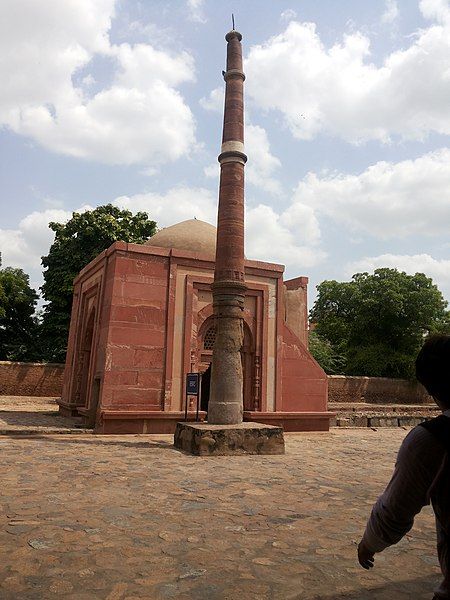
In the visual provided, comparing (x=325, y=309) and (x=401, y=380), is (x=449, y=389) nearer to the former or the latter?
(x=401, y=380)

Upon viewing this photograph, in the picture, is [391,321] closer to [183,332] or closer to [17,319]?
[183,332]

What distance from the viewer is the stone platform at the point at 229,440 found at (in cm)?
821

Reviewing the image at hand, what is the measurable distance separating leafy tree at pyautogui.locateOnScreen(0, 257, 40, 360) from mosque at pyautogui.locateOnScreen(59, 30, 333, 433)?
34.6 ft

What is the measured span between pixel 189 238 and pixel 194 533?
39.1ft

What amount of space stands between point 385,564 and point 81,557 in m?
2.05

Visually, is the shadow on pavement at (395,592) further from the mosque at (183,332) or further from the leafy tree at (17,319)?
the leafy tree at (17,319)

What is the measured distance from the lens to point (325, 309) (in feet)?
117

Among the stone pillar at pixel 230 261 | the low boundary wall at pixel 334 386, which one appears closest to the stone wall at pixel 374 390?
the low boundary wall at pixel 334 386

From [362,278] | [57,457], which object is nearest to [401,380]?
[362,278]

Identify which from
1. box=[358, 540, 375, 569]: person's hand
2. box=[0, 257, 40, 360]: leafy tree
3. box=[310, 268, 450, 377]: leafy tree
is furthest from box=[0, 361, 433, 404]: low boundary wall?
box=[358, 540, 375, 569]: person's hand

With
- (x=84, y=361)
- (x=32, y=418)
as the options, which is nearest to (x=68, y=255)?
(x=84, y=361)

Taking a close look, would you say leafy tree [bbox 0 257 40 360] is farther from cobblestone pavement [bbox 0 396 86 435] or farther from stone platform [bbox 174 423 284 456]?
stone platform [bbox 174 423 284 456]

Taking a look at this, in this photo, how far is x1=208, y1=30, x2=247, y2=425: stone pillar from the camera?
31.2ft

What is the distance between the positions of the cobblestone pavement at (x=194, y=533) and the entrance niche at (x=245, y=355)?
599cm
